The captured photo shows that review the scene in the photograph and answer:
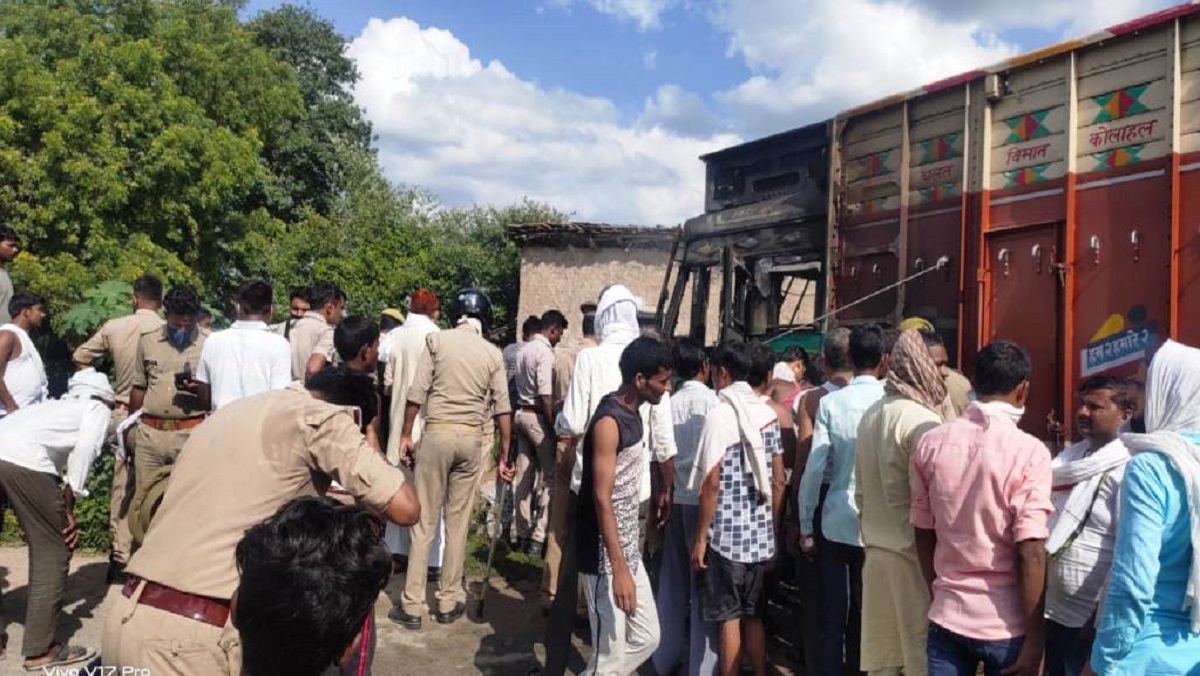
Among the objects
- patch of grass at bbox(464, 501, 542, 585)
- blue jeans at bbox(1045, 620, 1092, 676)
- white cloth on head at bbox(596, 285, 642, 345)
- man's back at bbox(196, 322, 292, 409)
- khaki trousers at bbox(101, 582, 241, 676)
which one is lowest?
patch of grass at bbox(464, 501, 542, 585)

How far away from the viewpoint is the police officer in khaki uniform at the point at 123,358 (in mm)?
5355

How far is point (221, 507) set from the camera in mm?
2303

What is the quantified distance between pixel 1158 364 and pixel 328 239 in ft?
60.1

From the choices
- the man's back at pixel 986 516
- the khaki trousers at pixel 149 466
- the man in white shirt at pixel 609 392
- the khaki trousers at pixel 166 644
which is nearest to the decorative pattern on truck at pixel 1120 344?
the man's back at pixel 986 516

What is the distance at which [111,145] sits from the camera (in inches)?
540

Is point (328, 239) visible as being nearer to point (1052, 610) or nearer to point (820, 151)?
point (820, 151)

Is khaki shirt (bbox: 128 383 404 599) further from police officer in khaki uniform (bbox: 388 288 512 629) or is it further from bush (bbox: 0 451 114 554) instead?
bush (bbox: 0 451 114 554)

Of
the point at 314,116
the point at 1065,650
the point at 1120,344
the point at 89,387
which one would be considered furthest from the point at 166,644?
the point at 314,116

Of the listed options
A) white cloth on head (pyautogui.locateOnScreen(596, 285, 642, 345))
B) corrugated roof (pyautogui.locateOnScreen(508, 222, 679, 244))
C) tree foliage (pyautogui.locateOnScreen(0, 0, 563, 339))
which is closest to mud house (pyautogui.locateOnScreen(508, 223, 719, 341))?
corrugated roof (pyautogui.locateOnScreen(508, 222, 679, 244))

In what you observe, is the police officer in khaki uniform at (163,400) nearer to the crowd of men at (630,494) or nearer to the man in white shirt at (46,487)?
the crowd of men at (630,494)

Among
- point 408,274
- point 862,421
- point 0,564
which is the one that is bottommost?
point 0,564

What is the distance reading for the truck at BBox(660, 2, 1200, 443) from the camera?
168 inches

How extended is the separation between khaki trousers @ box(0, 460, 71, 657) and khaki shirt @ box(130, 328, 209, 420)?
820 mm

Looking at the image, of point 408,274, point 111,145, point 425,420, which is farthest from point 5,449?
point 408,274
